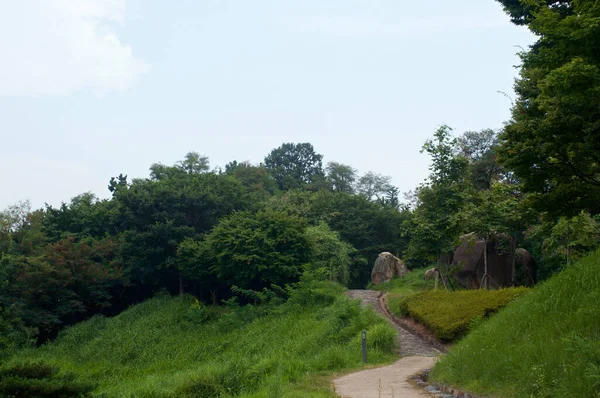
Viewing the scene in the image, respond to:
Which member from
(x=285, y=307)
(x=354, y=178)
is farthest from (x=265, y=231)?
(x=354, y=178)

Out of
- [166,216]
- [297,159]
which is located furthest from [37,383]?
[297,159]

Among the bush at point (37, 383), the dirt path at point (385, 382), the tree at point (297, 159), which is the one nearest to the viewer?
the dirt path at point (385, 382)

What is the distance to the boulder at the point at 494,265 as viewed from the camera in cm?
2644

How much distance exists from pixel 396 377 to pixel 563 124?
20.7 ft

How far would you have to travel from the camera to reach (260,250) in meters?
29.6

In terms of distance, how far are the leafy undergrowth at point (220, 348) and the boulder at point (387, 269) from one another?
10035 mm

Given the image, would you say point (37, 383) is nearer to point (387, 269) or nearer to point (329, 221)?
point (387, 269)

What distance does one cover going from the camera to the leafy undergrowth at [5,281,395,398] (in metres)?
14.5

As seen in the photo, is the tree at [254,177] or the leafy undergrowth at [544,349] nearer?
the leafy undergrowth at [544,349]

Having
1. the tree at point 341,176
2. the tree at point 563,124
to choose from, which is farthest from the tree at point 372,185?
the tree at point 563,124

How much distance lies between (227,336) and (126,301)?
585 inches

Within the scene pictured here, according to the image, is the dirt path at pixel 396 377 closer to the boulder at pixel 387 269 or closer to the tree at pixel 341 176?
the boulder at pixel 387 269

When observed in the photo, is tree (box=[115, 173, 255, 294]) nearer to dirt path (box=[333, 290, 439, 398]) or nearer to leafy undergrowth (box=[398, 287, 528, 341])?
leafy undergrowth (box=[398, 287, 528, 341])

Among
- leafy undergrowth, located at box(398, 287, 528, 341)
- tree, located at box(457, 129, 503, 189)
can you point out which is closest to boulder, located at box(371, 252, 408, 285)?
tree, located at box(457, 129, 503, 189)
